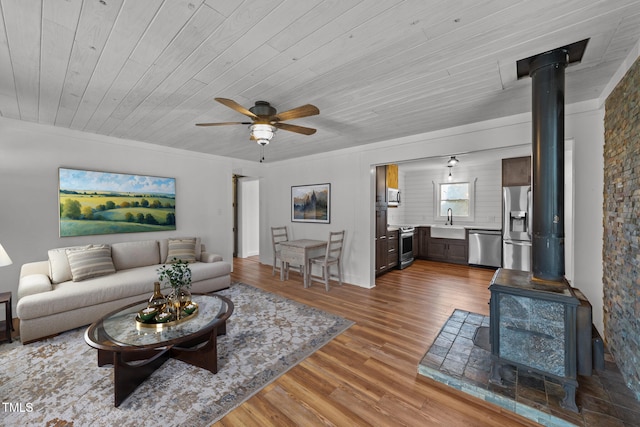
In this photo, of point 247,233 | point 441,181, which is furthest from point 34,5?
point 441,181

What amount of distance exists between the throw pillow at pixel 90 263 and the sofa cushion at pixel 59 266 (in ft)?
0.21

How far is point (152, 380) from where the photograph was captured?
207cm

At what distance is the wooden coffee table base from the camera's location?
1836mm

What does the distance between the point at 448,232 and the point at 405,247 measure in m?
1.30

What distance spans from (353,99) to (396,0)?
1218 millimetres

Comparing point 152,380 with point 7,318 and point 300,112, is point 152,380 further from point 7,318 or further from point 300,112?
point 300,112

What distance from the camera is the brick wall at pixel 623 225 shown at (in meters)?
1.73

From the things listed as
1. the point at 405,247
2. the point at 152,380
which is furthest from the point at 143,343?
the point at 405,247

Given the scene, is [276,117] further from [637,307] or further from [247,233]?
[247,233]

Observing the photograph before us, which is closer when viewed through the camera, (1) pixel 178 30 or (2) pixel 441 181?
(1) pixel 178 30

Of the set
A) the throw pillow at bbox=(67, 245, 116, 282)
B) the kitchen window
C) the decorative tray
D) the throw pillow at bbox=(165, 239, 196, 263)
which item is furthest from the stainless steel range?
the throw pillow at bbox=(67, 245, 116, 282)

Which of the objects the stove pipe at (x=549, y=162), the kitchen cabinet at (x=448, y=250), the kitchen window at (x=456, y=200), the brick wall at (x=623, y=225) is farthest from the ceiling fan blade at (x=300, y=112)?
the kitchen window at (x=456, y=200)

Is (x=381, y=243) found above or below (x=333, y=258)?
above

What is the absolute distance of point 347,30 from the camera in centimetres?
154
